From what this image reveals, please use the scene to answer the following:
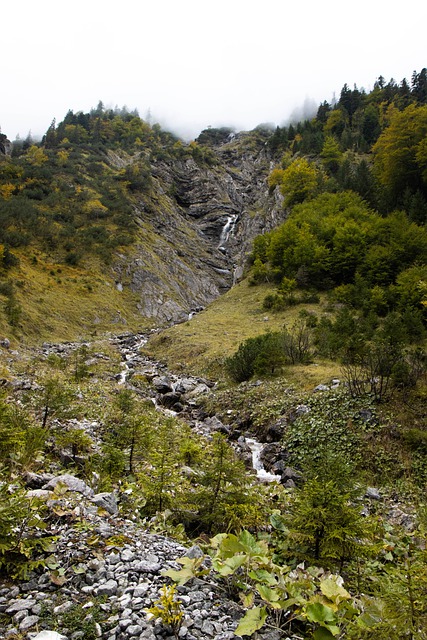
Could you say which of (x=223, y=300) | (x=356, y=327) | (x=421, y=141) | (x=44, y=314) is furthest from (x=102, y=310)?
(x=421, y=141)

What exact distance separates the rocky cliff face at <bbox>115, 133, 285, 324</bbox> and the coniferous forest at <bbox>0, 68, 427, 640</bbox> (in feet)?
2.29

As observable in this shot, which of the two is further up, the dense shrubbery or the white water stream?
the dense shrubbery

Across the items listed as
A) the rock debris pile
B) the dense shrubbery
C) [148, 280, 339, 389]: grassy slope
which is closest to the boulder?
the rock debris pile

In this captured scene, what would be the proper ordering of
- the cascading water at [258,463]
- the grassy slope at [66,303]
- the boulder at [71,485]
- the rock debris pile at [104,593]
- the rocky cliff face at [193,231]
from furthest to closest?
the rocky cliff face at [193,231] < the grassy slope at [66,303] < the cascading water at [258,463] < the boulder at [71,485] < the rock debris pile at [104,593]

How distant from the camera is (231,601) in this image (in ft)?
11.1

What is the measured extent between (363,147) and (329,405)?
70.9m

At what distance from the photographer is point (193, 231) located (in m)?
76.9

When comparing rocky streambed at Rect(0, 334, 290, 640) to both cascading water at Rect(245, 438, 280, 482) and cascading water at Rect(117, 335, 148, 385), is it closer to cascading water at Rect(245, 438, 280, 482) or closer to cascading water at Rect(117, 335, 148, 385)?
cascading water at Rect(245, 438, 280, 482)

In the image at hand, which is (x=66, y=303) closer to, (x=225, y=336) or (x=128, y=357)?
(x=128, y=357)

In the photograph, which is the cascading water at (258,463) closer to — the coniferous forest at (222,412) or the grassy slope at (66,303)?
the coniferous forest at (222,412)

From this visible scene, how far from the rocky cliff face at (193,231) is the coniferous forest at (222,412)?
70cm

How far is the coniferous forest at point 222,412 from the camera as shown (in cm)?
331

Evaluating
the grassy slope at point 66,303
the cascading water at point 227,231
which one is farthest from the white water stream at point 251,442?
the cascading water at point 227,231

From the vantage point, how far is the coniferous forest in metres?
3.31
